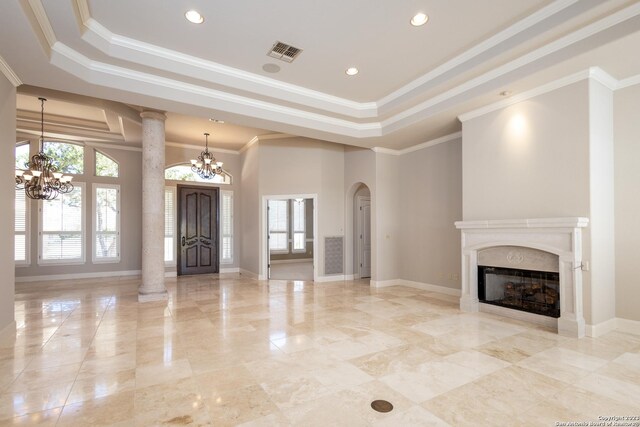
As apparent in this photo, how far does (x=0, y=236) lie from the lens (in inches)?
147

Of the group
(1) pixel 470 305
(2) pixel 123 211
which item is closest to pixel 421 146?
(1) pixel 470 305

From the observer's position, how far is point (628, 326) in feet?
13.3

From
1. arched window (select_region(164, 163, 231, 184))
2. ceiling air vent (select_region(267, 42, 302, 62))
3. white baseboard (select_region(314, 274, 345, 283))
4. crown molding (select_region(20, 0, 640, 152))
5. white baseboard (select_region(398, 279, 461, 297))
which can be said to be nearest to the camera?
crown molding (select_region(20, 0, 640, 152))

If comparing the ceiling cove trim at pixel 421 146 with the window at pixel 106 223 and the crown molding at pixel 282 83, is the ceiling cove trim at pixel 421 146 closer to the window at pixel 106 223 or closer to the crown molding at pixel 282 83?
the crown molding at pixel 282 83

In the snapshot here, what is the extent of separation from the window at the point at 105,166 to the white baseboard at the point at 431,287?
8.21m

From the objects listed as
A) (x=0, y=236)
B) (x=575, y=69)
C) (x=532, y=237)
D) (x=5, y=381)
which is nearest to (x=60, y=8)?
(x=0, y=236)

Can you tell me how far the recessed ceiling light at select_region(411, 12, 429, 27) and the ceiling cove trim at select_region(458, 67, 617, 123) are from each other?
190cm

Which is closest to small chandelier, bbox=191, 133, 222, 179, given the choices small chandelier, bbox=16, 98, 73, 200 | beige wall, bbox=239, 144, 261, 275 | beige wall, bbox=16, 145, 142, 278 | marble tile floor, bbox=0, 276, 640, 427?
beige wall, bbox=239, 144, 261, 275

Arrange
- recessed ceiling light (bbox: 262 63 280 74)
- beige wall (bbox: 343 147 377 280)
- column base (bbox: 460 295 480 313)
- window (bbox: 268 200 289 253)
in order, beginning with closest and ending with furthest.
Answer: recessed ceiling light (bbox: 262 63 280 74) < column base (bbox: 460 295 480 313) < beige wall (bbox: 343 147 377 280) < window (bbox: 268 200 289 253)

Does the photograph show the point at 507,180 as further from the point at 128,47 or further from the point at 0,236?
the point at 0,236

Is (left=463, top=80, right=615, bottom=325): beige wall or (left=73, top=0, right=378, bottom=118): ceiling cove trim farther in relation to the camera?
(left=463, top=80, right=615, bottom=325): beige wall

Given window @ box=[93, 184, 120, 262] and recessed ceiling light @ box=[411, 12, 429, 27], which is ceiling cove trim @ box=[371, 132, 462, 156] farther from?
window @ box=[93, 184, 120, 262]

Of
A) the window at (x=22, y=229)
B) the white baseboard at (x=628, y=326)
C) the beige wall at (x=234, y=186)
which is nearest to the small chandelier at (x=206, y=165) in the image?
the beige wall at (x=234, y=186)

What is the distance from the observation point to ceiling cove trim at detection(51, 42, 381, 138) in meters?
3.92
